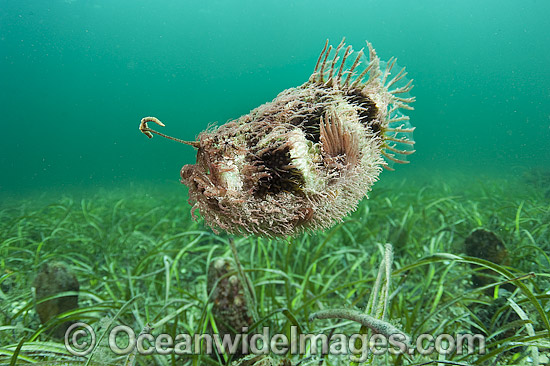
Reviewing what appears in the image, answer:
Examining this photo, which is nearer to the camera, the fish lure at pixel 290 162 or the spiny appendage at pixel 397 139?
the fish lure at pixel 290 162

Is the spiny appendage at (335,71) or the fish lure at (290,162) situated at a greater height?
the spiny appendage at (335,71)

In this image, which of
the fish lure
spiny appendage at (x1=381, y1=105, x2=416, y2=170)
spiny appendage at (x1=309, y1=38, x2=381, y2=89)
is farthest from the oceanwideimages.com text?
spiny appendage at (x1=309, y1=38, x2=381, y2=89)

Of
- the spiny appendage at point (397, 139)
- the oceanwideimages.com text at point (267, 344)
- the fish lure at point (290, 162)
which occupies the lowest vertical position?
the oceanwideimages.com text at point (267, 344)

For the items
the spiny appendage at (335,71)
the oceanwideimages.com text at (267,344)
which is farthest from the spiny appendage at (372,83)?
the oceanwideimages.com text at (267,344)

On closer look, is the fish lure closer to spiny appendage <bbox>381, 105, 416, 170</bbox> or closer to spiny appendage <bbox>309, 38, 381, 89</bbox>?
spiny appendage <bbox>309, 38, 381, 89</bbox>

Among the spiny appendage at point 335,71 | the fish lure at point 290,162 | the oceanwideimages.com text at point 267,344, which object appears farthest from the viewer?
the oceanwideimages.com text at point 267,344

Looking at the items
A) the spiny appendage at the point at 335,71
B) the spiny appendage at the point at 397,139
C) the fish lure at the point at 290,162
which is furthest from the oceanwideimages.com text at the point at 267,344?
the spiny appendage at the point at 335,71

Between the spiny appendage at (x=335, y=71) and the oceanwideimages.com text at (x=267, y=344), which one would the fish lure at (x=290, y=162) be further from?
the oceanwideimages.com text at (x=267, y=344)

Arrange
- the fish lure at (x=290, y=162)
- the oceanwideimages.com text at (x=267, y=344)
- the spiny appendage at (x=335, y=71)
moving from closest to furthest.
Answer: the fish lure at (x=290, y=162)
the spiny appendage at (x=335, y=71)
the oceanwideimages.com text at (x=267, y=344)

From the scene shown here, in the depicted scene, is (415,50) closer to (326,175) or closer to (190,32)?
(190,32)
